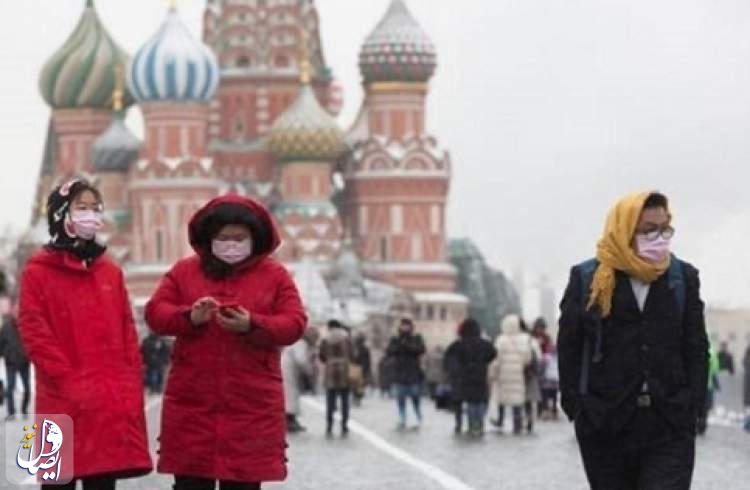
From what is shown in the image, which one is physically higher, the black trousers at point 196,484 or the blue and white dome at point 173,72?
the blue and white dome at point 173,72

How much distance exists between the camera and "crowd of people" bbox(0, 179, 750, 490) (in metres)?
8.72

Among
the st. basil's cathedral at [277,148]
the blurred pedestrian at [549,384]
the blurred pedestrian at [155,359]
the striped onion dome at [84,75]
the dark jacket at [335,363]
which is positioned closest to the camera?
the dark jacket at [335,363]

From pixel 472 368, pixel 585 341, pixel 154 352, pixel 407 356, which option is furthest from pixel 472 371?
pixel 154 352

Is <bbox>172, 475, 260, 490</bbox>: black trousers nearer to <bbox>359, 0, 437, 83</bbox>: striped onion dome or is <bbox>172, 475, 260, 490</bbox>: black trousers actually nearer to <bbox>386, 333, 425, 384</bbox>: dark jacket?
<bbox>386, 333, 425, 384</bbox>: dark jacket

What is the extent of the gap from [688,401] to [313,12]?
9315 cm

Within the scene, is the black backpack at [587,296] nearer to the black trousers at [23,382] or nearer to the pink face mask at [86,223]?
the pink face mask at [86,223]

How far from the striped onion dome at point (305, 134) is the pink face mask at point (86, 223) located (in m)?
86.5

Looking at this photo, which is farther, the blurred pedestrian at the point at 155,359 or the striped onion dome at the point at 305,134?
the striped onion dome at the point at 305,134

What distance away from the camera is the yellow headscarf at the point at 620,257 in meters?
8.73

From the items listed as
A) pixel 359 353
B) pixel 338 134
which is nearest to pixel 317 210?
pixel 338 134

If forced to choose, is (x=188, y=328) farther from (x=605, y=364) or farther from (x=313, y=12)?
(x=313, y=12)

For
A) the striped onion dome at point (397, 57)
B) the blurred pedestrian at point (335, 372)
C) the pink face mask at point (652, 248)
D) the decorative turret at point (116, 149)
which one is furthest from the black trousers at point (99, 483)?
the striped onion dome at point (397, 57)

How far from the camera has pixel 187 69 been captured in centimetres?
9512

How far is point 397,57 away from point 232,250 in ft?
301
